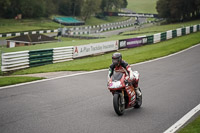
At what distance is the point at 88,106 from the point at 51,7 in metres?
90.1

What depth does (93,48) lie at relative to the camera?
2961 cm

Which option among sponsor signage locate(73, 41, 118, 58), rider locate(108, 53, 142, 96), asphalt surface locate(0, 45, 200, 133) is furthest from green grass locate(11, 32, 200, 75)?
rider locate(108, 53, 142, 96)

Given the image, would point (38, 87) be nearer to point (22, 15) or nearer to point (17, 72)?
point (17, 72)

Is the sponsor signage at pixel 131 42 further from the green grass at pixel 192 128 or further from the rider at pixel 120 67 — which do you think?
the green grass at pixel 192 128

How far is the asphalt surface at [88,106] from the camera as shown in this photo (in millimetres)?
8453

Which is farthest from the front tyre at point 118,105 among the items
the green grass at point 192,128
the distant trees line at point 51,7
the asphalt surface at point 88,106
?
the distant trees line at point 51,7

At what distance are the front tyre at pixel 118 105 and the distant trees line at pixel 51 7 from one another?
5472 centimetres

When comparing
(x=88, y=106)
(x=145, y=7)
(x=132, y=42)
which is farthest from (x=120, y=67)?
(x=145, y=7)

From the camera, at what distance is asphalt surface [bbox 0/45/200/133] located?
27.7 ft

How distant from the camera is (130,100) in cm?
986

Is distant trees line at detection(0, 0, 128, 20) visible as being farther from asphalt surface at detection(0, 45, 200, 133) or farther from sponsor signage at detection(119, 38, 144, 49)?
asphalt surface at detection(0, 45, 200, 133)

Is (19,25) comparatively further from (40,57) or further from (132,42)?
(40,57)

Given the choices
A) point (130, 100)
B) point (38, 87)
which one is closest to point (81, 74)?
point (38, 87)

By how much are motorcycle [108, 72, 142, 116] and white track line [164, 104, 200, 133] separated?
1603mm
